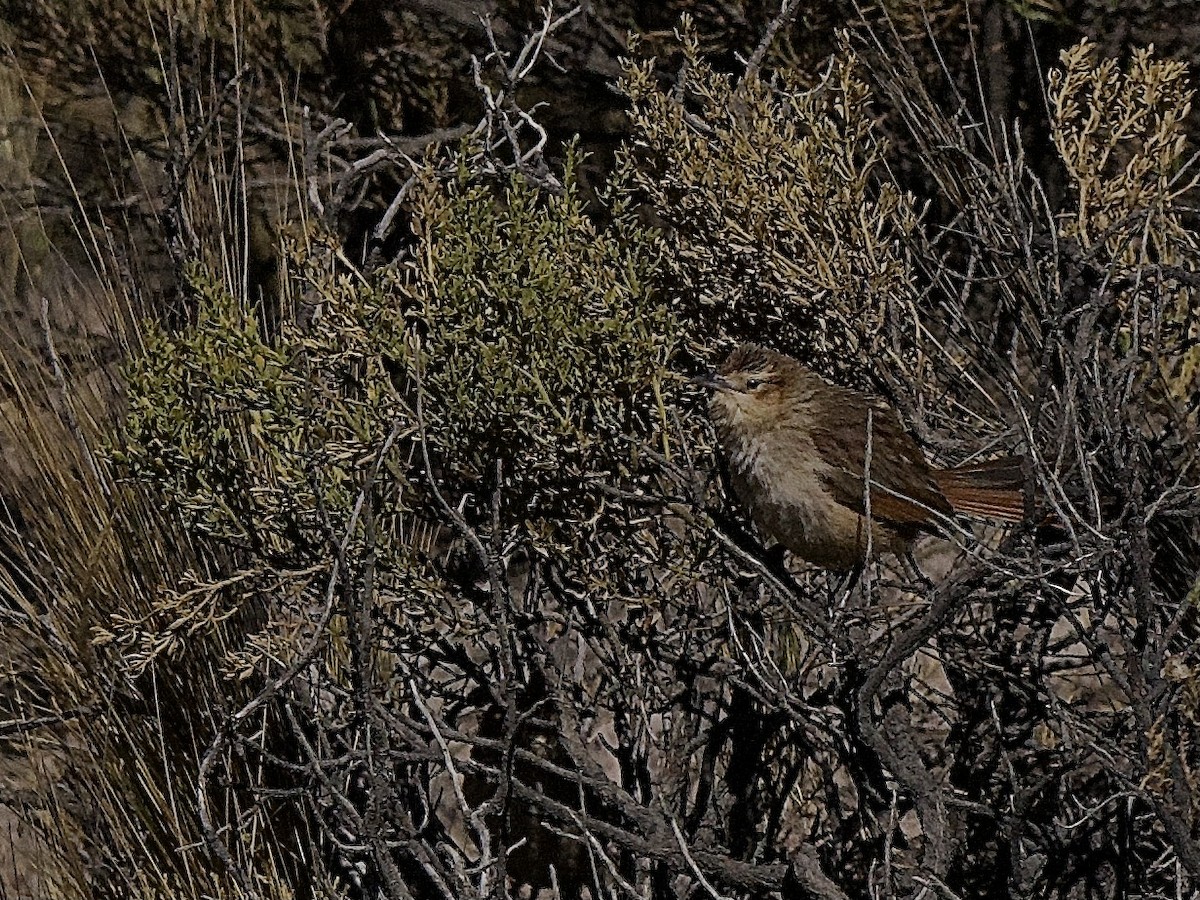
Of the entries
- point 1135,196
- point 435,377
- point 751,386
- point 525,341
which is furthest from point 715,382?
point 1135,196

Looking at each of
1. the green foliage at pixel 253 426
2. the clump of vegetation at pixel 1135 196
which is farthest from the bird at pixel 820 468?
the green foliage at pixel 253 426

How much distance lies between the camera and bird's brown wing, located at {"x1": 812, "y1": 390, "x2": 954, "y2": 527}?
7.98 ft

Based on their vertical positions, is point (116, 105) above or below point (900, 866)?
above

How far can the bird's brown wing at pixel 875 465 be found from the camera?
243cm

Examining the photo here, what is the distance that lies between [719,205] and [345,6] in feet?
5.10

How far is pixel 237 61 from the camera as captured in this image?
10.0ft

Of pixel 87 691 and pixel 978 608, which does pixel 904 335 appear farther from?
pixel 87 691

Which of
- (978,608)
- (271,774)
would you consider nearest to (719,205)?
(978,608)

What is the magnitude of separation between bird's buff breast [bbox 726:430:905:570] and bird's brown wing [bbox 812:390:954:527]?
25mm

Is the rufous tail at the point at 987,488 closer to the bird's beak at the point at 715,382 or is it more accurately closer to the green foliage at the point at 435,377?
the bird's beak at the point at 715,382

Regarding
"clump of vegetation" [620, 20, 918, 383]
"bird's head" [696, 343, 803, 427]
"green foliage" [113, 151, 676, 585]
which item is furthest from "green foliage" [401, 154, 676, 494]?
"clump of vegetation" [620, 20, 918, 383]

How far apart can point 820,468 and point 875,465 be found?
3.6 inches

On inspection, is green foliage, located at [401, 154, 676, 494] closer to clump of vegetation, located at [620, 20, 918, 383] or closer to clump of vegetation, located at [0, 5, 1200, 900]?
clump of vegetation, located at [0, 5, 1200, 900]

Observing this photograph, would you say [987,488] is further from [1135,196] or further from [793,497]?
[1135,196]
